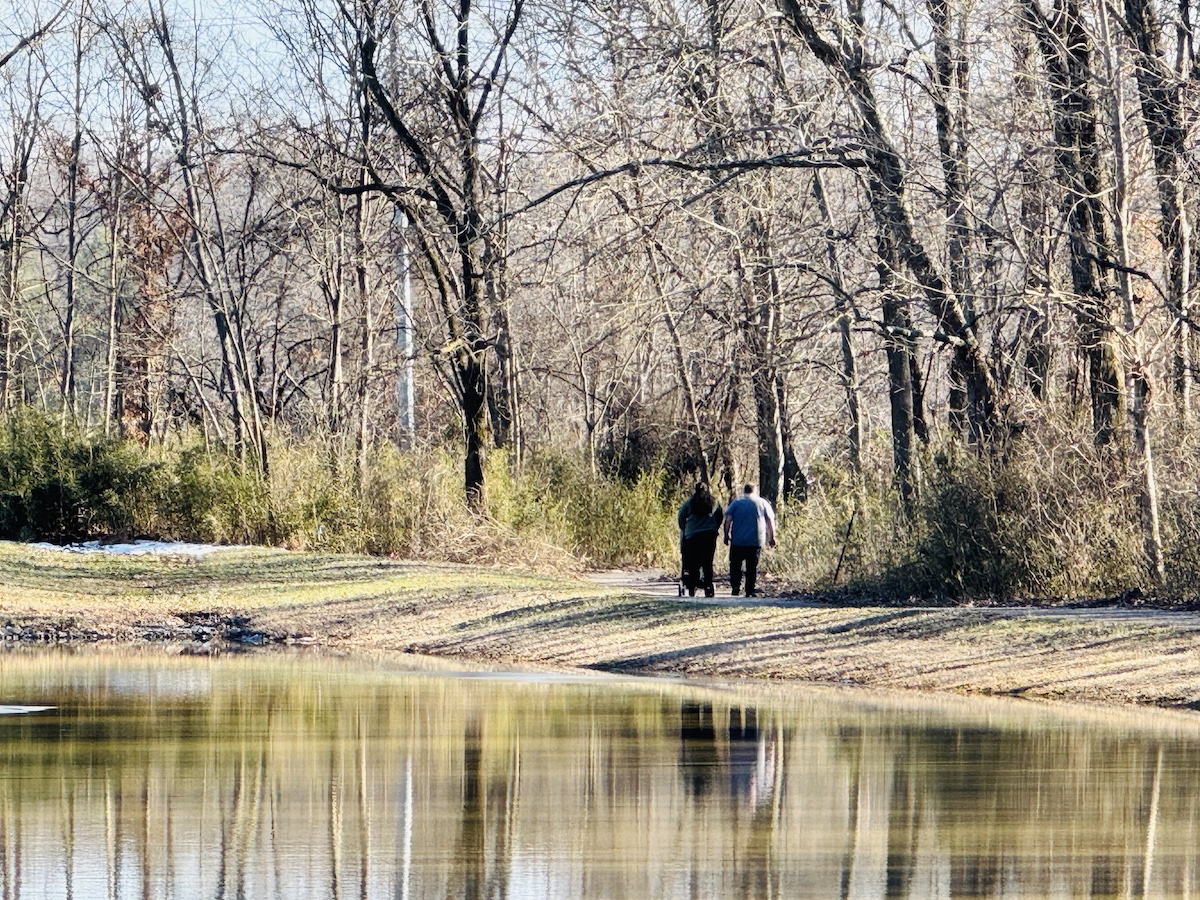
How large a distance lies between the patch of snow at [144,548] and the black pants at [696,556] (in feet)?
32.3

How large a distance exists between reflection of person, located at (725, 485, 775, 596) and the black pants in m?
0.34

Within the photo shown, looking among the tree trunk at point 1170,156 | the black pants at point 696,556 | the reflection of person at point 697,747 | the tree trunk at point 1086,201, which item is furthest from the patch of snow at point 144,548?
the reflection of person at point 697,747

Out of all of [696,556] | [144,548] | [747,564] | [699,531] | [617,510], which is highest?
[617,510]

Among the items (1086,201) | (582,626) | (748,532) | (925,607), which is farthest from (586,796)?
(748,532)

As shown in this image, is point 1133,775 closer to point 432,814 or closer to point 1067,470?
point 432,814

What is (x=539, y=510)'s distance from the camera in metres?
36.5

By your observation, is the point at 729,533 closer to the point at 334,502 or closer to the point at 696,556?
the point at 696,556

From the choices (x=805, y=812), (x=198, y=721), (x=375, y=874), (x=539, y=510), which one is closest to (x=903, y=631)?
(x=198, y=721)

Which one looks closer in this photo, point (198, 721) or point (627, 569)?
point (198, 721)

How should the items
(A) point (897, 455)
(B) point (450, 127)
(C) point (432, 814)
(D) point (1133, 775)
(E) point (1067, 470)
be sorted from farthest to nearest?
(B) point (450, 127)
(A) point (897, 455)
(E) point (1067, 470)
(D) point (1133, 775)
(C) point (432, 814)

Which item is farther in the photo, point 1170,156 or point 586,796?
point 1170,156

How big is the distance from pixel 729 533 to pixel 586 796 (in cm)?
1619

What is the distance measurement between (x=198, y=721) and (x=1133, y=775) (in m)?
6.92

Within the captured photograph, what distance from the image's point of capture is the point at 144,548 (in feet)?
120
